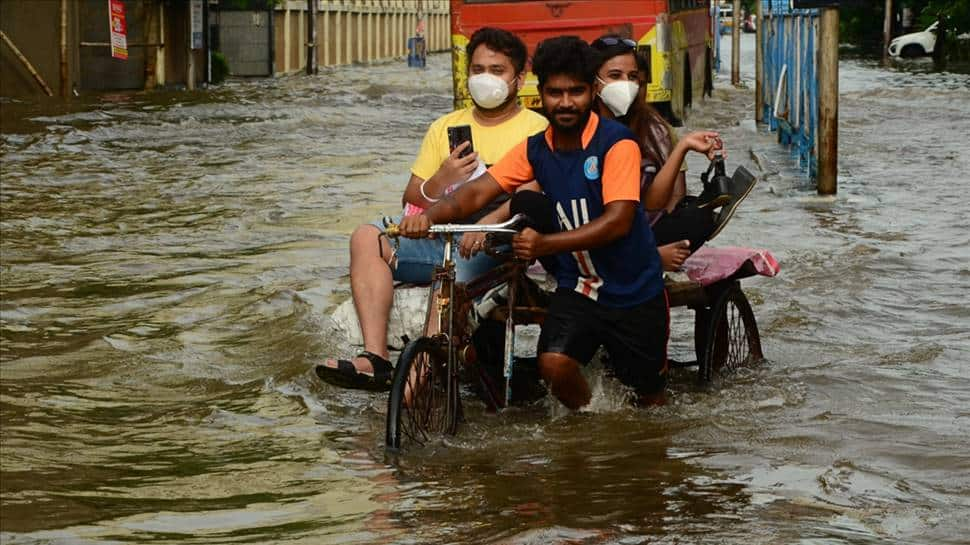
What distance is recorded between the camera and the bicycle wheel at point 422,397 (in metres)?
5.98

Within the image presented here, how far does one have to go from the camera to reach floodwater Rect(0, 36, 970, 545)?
5.60 metres

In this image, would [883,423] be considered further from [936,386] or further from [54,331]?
[54,331]

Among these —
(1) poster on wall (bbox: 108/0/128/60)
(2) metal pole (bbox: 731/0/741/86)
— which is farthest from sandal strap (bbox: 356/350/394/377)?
(2) metal pole (bbox: 731/0/741/86)

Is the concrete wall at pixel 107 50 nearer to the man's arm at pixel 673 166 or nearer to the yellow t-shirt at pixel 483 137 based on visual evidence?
the yellow t-shirt at pixel 483 137

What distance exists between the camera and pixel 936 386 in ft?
25.6

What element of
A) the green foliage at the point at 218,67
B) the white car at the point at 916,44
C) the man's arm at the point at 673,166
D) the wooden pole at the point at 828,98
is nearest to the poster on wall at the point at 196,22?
the green foliage at the point at 218,67

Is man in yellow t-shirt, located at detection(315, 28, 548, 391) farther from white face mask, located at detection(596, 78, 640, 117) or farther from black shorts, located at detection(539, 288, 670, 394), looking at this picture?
black shorts, located at detection(539, 288, 670, 394)

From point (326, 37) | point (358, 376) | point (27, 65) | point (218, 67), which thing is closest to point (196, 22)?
point (218, 67)

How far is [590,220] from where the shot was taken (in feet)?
20.8

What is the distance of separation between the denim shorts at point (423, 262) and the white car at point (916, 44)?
4230cm

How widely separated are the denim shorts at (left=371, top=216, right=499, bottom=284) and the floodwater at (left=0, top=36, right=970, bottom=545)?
568 millimetres

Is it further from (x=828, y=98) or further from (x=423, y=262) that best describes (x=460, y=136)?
(x=828, y=98)

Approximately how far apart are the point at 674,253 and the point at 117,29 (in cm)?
2477

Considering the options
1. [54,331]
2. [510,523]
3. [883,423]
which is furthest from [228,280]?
[510,523]
